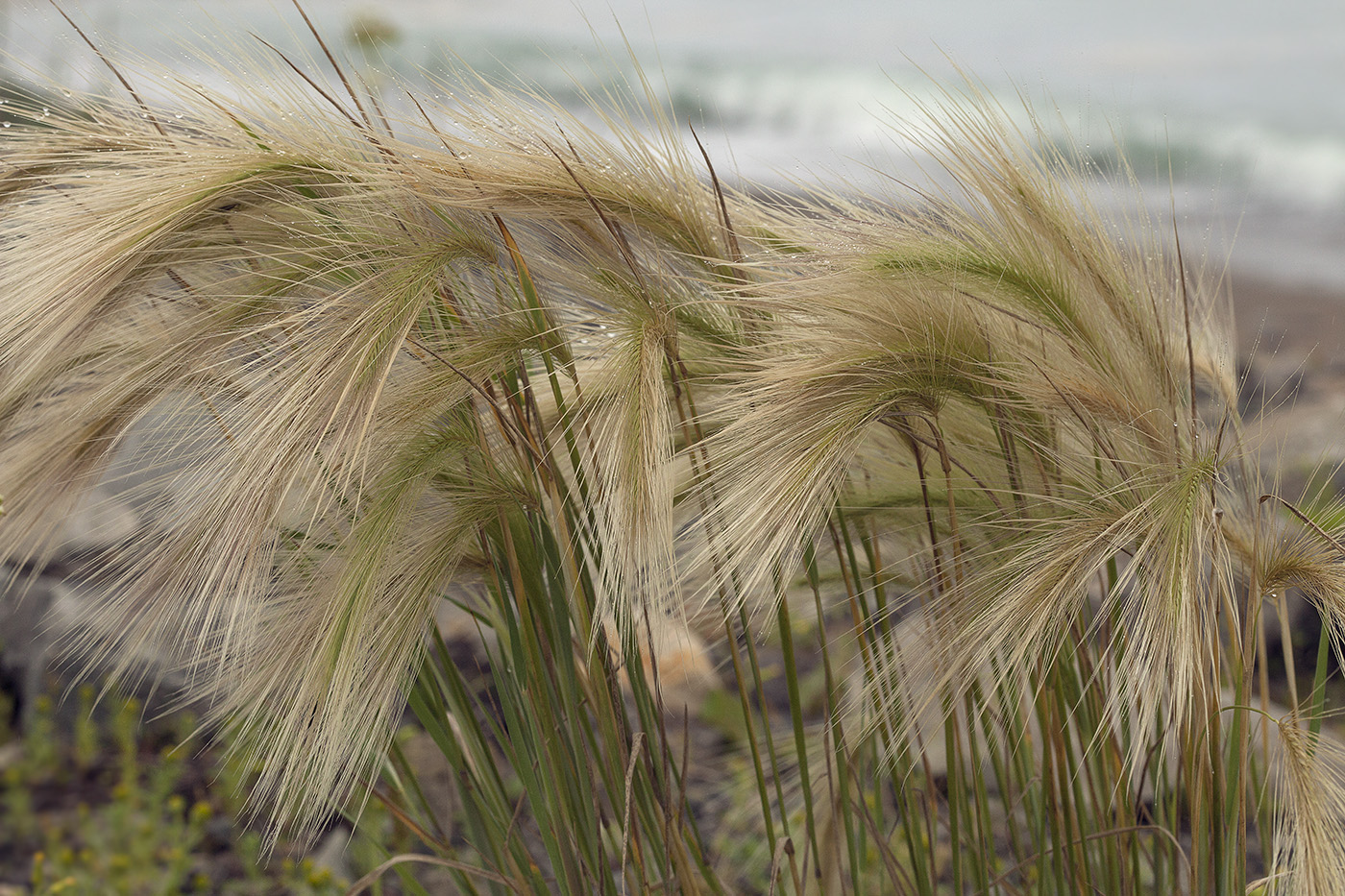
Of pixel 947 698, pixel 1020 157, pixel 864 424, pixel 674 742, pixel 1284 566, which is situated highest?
pixel 1020 157

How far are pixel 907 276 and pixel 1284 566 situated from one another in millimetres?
312

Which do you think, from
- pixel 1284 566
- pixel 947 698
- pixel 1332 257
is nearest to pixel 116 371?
pixel 947 698

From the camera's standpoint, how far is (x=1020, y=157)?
0.66 metres

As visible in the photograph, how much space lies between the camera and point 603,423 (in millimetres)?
620

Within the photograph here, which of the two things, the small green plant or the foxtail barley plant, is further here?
the small green plant

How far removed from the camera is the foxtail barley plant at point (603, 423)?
1.91 feet

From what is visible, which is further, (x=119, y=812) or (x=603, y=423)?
(x=119, y=812)

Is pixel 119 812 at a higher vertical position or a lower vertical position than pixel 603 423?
lower

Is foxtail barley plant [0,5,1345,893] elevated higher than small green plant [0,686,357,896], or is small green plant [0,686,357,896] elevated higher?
foxtail barley plant [0,5,1345,893]

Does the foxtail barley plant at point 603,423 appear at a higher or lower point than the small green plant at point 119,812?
higher

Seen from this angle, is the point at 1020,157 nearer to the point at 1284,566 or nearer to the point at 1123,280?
the point at 1123,280

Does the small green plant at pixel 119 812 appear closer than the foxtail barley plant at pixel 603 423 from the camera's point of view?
No

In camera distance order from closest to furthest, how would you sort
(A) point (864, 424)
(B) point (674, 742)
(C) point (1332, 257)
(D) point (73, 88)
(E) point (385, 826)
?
(A) point (864, 424), (D) point (73, 88), (E) point (385, 826), (B) point (674, 742), (C) point (1332, 257)

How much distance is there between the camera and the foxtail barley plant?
0.58 meters
